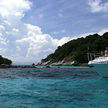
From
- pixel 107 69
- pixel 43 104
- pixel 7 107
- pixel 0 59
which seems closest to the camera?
pixel 7 107

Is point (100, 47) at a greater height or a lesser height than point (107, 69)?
greater

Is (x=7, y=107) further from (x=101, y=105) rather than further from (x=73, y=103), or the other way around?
(x=101, y=105)

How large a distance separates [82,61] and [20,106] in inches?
5821

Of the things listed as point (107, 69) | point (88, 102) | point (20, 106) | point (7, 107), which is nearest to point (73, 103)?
point (88, 102)

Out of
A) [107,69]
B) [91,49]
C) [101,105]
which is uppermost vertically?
[91,49]

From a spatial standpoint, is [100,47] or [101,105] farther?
[100,47]

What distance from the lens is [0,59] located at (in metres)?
159

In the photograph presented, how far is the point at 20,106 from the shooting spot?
15.8 m

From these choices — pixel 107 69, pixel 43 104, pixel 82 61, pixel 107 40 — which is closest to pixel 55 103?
pixel 43 104

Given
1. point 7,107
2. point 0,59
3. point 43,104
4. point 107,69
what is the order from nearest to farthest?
point 7,107 → point 43,104 → point 107,69 → point 0,59

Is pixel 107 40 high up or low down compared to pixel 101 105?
up

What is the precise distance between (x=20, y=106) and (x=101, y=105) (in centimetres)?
695

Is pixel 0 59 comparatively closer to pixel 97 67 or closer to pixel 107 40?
pixel 107 40

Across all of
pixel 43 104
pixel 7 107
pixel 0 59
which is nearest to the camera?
pixel 7 107
